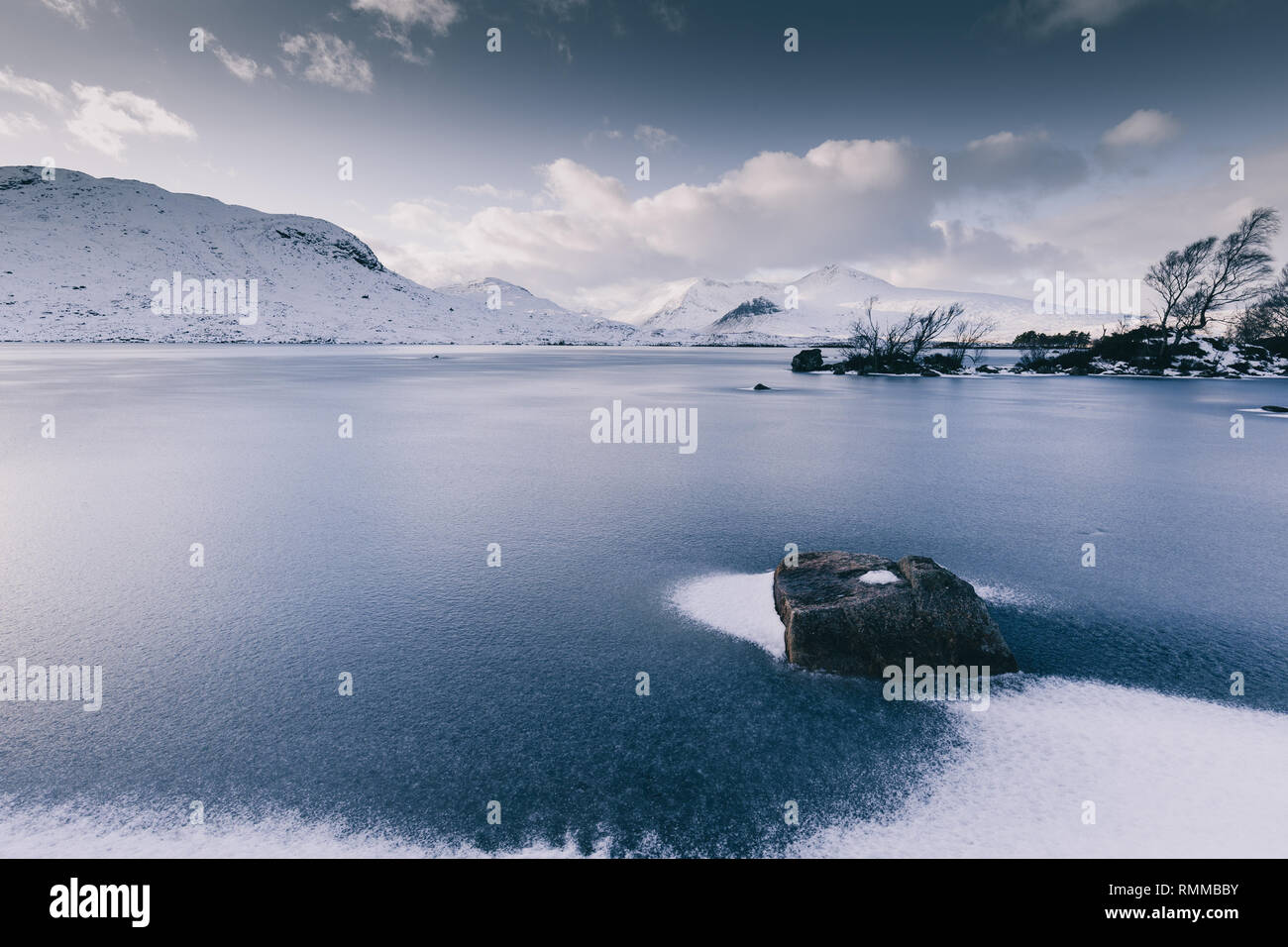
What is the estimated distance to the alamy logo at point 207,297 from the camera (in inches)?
5522

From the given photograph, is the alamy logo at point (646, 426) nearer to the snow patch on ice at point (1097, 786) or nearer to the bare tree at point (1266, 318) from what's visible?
the snow patch on ice at point (1097, 786)

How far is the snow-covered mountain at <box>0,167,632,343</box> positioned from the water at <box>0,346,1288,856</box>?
138845 mm

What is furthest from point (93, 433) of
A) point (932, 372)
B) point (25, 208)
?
point (25, 208)

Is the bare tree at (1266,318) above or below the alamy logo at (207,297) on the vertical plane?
below

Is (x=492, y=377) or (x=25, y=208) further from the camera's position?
(x=25, y=208)

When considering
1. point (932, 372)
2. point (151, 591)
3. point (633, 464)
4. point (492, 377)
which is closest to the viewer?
point (151, 591)

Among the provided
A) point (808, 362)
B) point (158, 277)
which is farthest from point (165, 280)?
point (808, 362)

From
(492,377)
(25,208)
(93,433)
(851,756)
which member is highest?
(25,208)

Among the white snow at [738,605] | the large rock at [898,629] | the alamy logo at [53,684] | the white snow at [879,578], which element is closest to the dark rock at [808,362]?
the white snow at [738,605]
